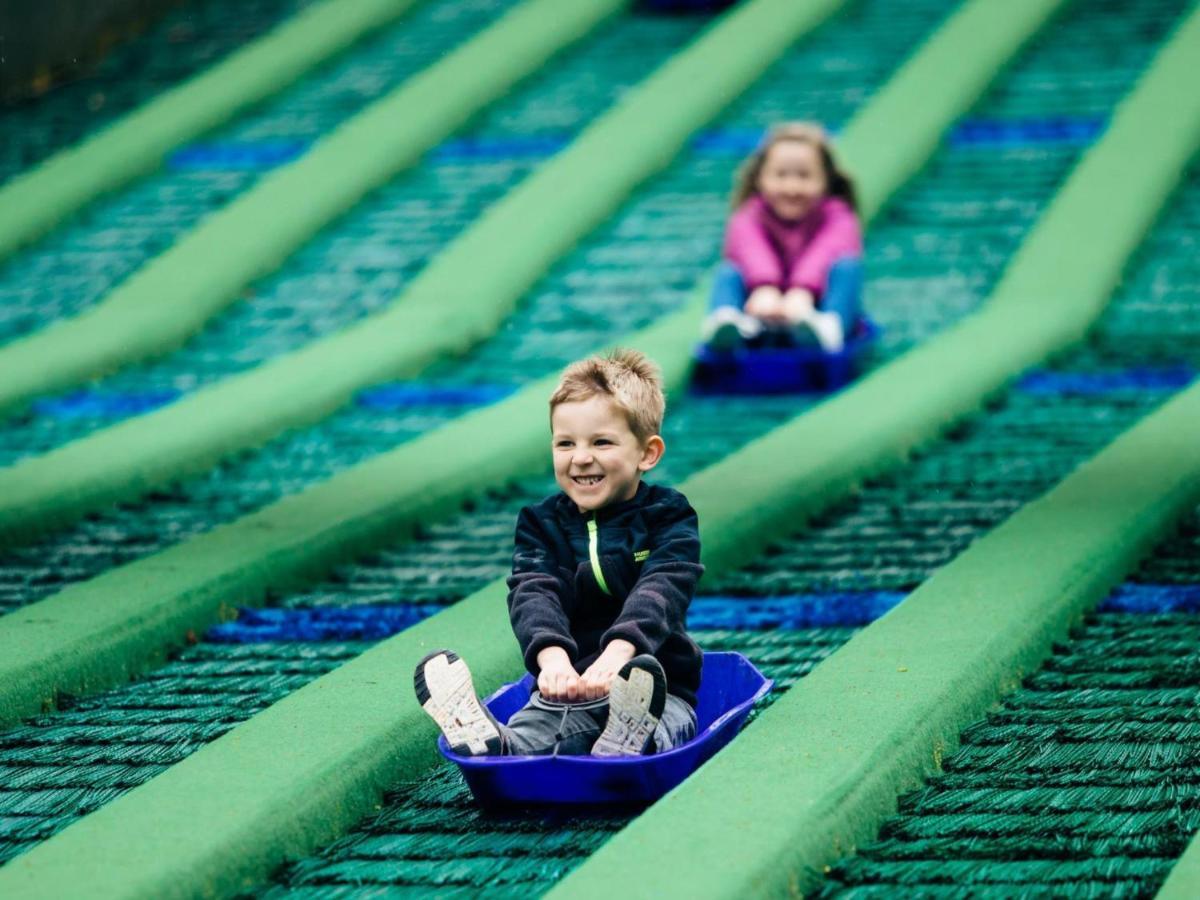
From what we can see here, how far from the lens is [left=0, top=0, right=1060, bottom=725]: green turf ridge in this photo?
12.5 feet

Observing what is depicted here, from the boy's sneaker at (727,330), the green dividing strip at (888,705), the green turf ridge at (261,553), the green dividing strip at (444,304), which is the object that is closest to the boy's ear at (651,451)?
the green dividing strip at (888,705)

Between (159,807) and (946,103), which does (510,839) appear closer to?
(159,807)

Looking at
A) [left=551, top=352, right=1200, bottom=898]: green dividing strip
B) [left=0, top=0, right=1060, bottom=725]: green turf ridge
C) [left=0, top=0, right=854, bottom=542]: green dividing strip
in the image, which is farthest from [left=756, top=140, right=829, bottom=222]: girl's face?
[left=551, top=352, right=1200, bottom=898]: green dividing strip

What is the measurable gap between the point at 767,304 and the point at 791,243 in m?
0.30

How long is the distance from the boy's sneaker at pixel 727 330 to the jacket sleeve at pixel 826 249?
217mm

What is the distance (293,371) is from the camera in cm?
687

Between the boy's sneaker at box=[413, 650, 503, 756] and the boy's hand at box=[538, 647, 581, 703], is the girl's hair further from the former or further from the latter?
the boy's sneaker at box=[413, 650, 503, 756]

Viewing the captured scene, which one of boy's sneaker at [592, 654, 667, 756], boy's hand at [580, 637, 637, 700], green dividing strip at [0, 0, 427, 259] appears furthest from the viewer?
green dividing strip at [0, 0, 427, 259]

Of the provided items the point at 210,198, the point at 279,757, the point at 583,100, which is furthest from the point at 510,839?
the point at 583,100

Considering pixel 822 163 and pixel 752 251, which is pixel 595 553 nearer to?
pixel 752 251

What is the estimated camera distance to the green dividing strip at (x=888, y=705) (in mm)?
2574

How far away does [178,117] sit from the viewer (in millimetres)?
10859

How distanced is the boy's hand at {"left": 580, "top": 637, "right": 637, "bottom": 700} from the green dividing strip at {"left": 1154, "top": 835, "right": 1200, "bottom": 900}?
2.64 ft

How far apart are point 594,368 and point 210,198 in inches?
275
